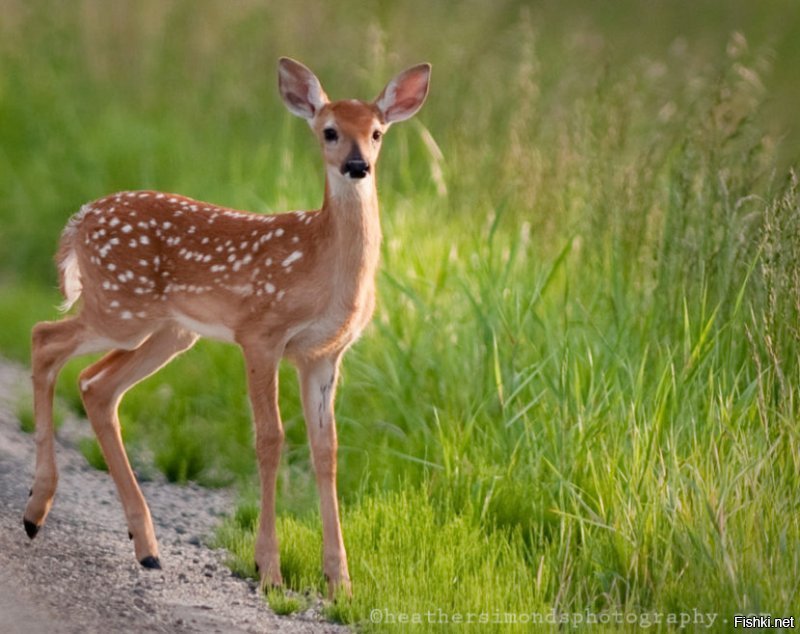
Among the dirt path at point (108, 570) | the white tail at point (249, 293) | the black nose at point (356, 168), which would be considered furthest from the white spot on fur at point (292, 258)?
the dirt path at point (108, 570)

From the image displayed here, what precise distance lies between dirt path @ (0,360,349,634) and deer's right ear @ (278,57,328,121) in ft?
5.72

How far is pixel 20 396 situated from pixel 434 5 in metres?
5.37

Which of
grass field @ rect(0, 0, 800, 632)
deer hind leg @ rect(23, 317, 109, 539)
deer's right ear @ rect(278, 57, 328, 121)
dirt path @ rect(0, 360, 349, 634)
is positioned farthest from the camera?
deer hind leg @ rect(23, 317, 109, 539)

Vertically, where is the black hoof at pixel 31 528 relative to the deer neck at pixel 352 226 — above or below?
below

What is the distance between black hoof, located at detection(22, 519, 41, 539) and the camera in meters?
5.66

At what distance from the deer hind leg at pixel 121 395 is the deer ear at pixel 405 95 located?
4.12ft

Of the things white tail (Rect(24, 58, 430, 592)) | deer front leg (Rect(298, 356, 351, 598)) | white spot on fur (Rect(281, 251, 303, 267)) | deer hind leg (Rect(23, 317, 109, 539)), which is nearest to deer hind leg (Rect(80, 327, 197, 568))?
white tail (Rect(24, 58, 430, 592))

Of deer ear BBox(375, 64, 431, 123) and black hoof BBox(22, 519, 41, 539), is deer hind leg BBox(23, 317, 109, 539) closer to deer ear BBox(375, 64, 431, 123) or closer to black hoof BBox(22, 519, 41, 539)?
black hoof BBox(22, 519, 41, 539)

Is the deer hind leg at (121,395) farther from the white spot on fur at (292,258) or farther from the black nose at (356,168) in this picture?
the black nose at (356,168)

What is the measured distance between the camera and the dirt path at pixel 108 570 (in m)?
4.90

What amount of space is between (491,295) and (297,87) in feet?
A: 4.85

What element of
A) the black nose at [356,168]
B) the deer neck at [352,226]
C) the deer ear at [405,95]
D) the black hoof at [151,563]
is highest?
the deer ear at [405,95]

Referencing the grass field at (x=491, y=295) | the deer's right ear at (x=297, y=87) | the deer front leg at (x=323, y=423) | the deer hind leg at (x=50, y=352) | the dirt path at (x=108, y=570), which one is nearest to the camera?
the dirt path at (x=108, y=570)

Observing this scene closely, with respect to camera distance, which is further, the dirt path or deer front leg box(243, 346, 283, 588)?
deer front leg box(243, 346, 283, 588)
